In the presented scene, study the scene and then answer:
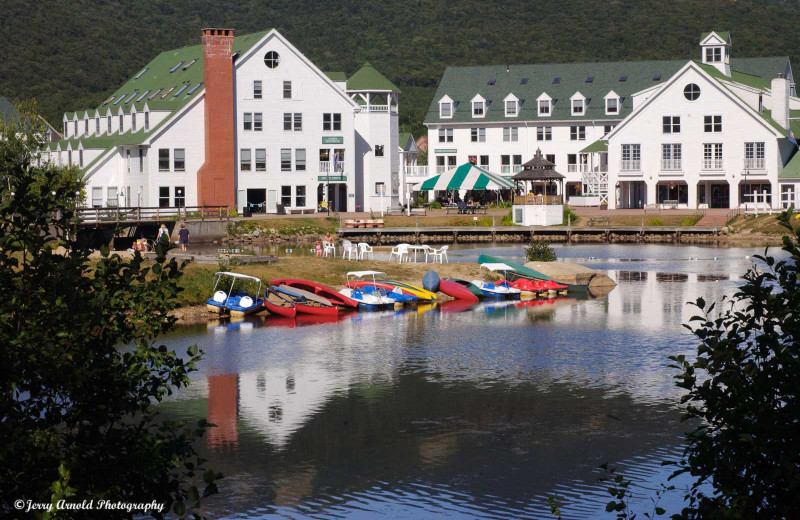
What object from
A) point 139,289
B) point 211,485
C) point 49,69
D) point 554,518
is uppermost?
point 49,69

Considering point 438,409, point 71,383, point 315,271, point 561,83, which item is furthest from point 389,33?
point 71,383

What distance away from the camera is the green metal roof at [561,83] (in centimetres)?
10075

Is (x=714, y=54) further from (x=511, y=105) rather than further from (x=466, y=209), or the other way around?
(x=466, y=209)

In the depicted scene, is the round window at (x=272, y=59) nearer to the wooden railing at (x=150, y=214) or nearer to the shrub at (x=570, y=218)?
the wooden railing at (x=150, y=214)

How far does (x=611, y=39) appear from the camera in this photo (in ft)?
543

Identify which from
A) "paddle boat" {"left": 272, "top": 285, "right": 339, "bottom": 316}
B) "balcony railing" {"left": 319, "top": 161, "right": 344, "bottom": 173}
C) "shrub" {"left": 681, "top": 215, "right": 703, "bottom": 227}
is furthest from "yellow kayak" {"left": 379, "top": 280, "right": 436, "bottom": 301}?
"balcony railing" {"left": 319, "top": 161, "right": 344, "bottom": 173}

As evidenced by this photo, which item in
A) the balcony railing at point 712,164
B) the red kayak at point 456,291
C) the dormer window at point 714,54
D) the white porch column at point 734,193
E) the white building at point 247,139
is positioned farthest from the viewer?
the dormer window at point 714,54

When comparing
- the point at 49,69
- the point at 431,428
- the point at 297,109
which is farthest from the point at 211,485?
the point at 49,69

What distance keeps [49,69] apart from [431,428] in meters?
134

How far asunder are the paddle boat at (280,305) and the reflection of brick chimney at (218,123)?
137 feet

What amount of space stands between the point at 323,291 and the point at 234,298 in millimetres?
3539

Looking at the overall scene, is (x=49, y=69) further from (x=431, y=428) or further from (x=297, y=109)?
(x=431, y=428)

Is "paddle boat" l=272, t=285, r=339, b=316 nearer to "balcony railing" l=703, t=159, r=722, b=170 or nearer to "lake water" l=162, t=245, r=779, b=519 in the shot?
"lake water" l=162, t=245, r=779, b=519

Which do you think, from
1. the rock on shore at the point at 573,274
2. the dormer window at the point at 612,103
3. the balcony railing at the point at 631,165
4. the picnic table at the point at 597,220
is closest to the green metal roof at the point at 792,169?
the balcony railing at the point at 631,165
